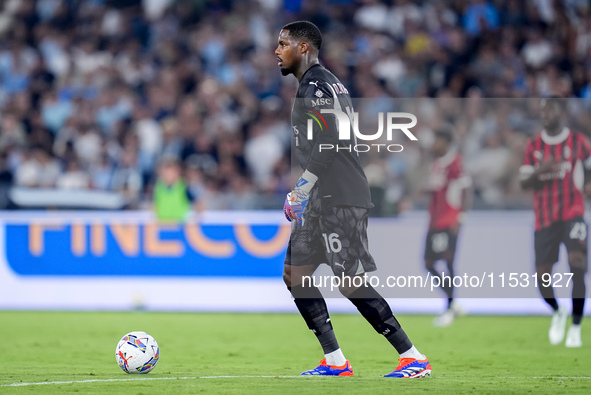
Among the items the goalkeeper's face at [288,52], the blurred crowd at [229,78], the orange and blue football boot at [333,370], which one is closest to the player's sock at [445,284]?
the blurred crowd at [229,78]

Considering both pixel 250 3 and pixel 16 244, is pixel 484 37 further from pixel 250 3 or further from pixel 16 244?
pixel 16 244

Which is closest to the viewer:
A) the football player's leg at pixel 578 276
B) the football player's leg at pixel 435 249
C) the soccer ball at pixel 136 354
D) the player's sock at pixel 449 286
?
the soccer ball at pixel 136 354

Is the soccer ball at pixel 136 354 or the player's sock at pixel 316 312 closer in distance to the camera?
the player's sock at pixel 316 312

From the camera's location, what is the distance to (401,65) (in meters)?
16.8

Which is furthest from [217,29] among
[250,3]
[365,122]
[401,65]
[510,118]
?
[510,118]

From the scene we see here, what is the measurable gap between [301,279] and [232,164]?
886 cm

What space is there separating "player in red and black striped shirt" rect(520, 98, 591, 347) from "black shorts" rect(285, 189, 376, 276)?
365cm

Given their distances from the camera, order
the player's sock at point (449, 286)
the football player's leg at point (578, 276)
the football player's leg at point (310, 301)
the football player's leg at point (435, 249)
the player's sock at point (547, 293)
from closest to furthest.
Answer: the football player's leg at point (310, 301)
the football player's leg at point (578, 276)
the player's sock at point (547, 293)
the football player's leg at point (435, 249)
the player's sock at point (449, 286)

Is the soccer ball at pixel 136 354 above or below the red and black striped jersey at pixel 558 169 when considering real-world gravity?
below

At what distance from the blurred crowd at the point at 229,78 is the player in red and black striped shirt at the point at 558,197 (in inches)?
144

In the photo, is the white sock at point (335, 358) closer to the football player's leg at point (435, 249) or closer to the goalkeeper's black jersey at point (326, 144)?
the goalkeeper's black jersey at point (326, 144)

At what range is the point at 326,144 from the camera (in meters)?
6.23

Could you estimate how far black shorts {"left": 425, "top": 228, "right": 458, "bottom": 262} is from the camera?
11867mm

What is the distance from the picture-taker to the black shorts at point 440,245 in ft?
38.9
